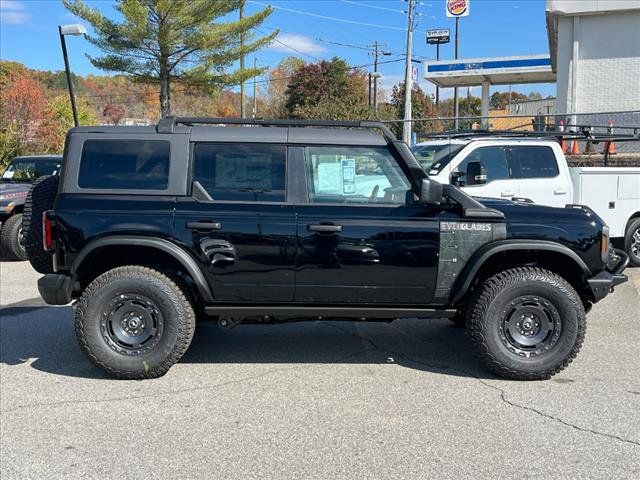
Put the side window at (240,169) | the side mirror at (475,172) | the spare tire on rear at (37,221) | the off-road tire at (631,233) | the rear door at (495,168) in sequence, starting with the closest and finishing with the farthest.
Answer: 1. the side window at (240,169)
2. the spare tire on rear at (37,221)
3. the side mirror at (475,172)
4. the rear door at (495,168)
5. the off-road tire at (631,233)

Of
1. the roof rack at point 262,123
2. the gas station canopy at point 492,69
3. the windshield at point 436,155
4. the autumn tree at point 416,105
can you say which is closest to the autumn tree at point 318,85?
the autumn tree at point 416,105

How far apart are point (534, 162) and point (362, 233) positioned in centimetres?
509

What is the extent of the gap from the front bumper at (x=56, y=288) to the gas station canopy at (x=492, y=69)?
28.8 metres

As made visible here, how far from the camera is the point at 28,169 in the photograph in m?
12.1

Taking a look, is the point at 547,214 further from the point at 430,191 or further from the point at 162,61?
the point at 162,61

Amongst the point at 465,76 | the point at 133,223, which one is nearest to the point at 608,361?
the point at 133,223

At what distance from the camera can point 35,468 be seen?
138 inches

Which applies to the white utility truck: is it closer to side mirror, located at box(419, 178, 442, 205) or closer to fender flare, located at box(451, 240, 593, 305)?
fender flare, located at box(451, 240, 593, 305)

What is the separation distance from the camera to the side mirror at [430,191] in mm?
4598

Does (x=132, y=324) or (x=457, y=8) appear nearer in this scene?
(x=132, y=324)

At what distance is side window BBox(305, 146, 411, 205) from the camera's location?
15.9 ft

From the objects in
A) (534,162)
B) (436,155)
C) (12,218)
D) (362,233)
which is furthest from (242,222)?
(12,218)

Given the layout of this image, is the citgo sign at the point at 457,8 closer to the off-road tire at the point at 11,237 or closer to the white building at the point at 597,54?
the white building at the point at 597,54

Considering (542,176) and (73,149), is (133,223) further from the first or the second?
(542,176)
